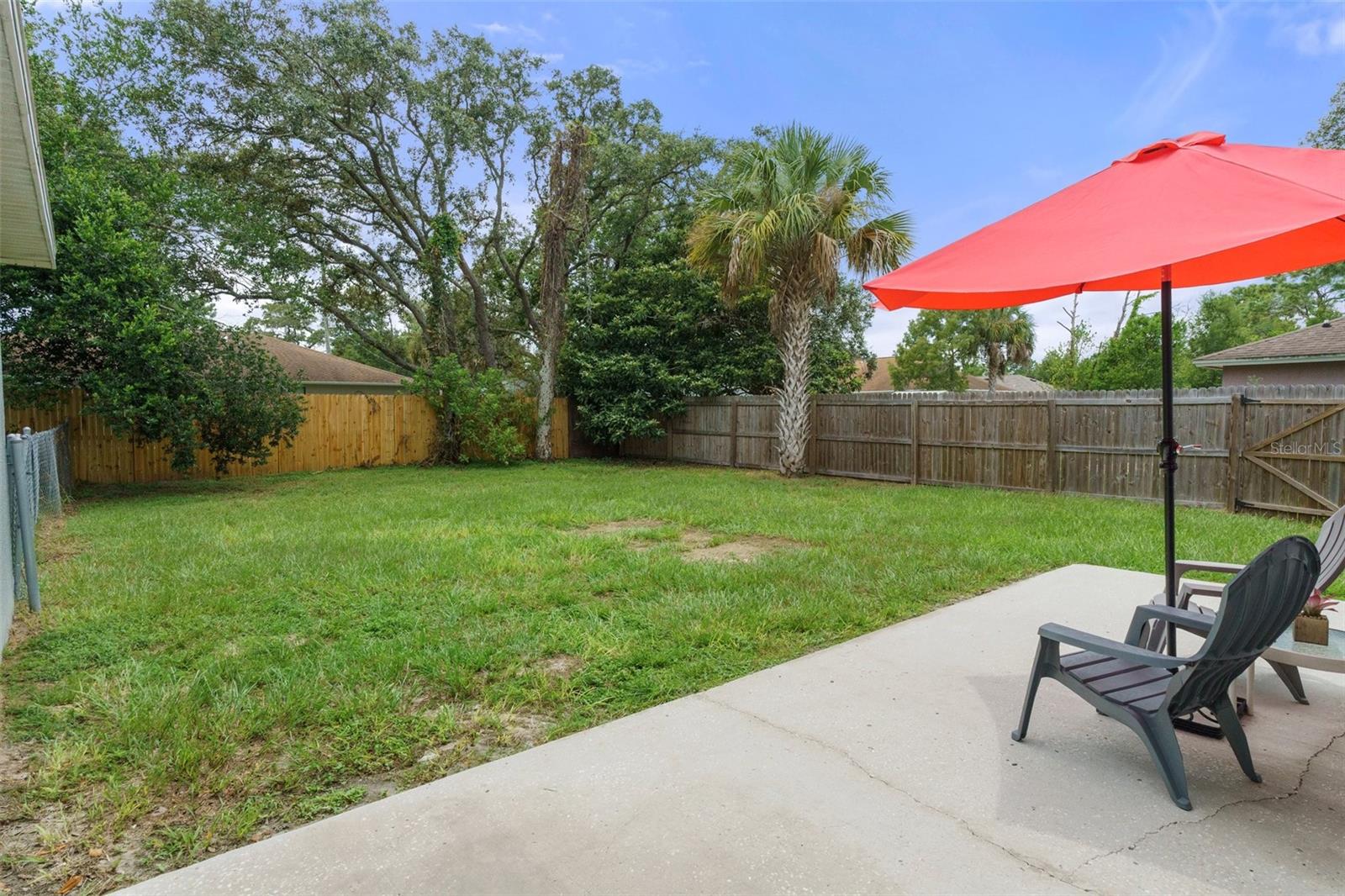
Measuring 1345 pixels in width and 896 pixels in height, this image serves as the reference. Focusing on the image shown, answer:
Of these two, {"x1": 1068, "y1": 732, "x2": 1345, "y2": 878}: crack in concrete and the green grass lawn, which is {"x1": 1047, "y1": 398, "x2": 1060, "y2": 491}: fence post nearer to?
the green grass lawn

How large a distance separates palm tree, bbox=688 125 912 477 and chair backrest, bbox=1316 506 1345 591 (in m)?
9.41

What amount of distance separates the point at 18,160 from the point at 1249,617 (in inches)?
253

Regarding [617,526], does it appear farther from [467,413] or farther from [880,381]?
[880,381]

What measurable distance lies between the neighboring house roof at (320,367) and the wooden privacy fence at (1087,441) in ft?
40.5

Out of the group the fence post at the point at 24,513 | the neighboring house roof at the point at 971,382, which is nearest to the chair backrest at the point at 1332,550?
the fence post at the point at 24,513

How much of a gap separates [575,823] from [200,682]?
2237mm

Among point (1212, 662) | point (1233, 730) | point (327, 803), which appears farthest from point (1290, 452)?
point (327, 803)

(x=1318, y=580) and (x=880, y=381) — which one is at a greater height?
(x=880, y=381)

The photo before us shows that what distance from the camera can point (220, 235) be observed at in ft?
49.9

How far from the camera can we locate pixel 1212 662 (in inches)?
87.6

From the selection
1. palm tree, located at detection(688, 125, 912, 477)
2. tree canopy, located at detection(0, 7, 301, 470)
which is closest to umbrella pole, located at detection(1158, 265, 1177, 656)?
palm tree, located at detection(688, 125, 912, 477)

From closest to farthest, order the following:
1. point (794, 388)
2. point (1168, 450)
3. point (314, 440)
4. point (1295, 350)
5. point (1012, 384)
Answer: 1. point (1168, 450)
2. point (794, 388)
3. point (1295, 350)
4. point (314, 440)
5. point (1012, 384)

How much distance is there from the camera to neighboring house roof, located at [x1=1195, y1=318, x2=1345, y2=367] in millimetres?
14344

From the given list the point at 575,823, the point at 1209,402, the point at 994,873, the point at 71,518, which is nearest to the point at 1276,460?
the point at 1209,402
